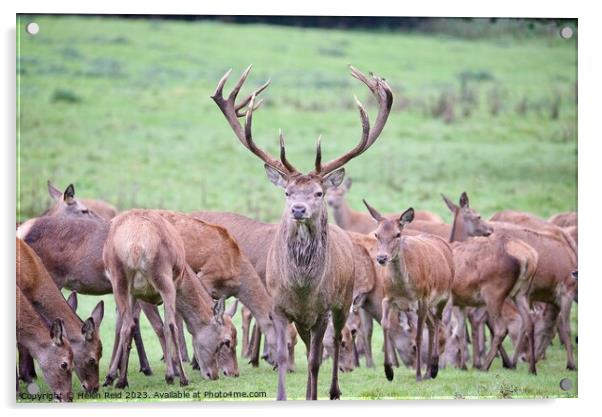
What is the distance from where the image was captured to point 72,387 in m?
11.2

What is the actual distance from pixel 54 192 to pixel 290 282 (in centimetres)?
405

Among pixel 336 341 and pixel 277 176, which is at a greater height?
pixel 277 176

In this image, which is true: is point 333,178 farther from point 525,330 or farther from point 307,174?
point 525,330

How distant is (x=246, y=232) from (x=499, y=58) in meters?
2.92

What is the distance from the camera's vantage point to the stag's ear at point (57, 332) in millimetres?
10859

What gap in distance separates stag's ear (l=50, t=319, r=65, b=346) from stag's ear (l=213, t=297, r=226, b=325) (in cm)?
161

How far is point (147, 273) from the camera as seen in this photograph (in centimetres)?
1148

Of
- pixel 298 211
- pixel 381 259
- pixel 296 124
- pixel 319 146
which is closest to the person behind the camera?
pixel 298 211

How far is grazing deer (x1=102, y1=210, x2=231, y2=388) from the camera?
37.6 ft

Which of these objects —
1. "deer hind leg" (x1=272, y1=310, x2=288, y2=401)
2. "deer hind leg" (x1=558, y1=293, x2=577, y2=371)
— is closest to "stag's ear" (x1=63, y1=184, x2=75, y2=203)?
"deer hind leg" (x1=272, y1=310, x2=288, y2=401)

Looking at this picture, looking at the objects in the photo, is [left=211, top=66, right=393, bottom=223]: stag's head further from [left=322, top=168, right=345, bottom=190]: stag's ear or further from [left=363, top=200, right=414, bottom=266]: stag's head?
[left=363, top=200, right=414, bottom=266]: stag's head

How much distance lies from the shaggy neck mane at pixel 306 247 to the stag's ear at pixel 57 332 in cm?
180

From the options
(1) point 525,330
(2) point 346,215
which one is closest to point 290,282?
(1) point 525,330

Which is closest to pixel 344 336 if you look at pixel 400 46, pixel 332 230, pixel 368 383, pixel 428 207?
pixel 368 383
